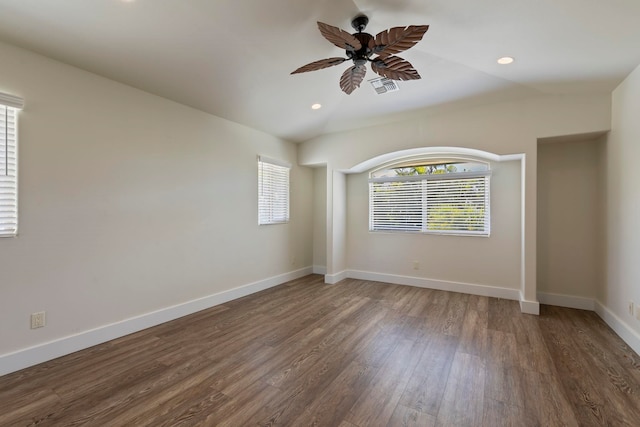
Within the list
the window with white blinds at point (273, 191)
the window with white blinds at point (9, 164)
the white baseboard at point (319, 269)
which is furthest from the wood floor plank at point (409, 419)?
the white baseboard at point (319, 269)

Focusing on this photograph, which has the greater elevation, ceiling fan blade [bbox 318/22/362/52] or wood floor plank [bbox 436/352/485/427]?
ceiling fan blade [bbox 318/22/362/52]

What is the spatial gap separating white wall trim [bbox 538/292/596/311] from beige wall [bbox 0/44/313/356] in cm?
438

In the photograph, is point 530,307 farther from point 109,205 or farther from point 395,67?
point 109,205

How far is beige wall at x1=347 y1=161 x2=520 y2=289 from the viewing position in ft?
13.7

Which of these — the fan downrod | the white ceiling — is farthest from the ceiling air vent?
the fan downrod

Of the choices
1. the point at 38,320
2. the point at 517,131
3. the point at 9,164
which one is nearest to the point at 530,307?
the point at 517,131

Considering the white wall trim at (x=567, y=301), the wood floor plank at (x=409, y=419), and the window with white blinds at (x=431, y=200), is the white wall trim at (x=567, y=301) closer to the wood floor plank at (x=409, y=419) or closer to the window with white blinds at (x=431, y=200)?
the window with white blinds at (x=431, y=200)

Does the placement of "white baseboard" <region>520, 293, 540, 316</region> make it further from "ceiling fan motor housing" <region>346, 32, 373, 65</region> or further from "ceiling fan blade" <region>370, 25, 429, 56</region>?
"ceiling fan motor housing" <region>346, 32, 373, 65</region>

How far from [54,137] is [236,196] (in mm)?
2111

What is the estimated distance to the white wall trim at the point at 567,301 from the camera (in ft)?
12.2

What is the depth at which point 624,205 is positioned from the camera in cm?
295

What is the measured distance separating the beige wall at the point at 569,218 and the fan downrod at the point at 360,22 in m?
3.08

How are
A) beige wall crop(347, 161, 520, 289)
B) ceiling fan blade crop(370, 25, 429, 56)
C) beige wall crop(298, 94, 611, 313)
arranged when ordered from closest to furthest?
1. ceiling fan blade crop(370, 25, 429, 56)
2. beige wall crop(298, 94, 611, 313)
3. beige wall crop(347, 161, 520, 289)

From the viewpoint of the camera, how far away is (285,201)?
527cm
